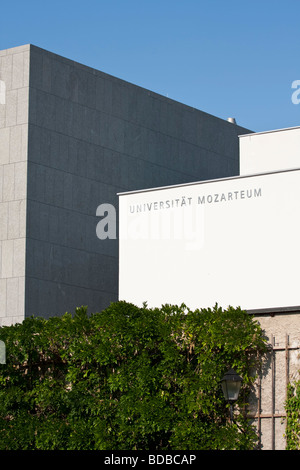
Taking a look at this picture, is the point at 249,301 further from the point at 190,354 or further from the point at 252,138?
the point at 252,138

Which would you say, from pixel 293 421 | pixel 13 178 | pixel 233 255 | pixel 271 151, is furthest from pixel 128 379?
pixel 13 178

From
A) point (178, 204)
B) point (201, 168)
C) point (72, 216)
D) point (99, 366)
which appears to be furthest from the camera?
point (201, 168)

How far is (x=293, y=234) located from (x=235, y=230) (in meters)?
1.28

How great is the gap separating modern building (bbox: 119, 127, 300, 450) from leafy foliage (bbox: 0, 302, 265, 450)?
1.52ft

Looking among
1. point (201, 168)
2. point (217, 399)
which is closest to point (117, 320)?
point (217, 399)

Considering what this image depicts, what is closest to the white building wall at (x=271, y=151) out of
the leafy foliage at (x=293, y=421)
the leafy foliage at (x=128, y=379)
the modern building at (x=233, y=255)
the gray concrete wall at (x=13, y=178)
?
the modern building at (x=233, y=255)

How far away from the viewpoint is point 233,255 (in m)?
18.2

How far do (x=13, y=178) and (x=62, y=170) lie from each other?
146 cm

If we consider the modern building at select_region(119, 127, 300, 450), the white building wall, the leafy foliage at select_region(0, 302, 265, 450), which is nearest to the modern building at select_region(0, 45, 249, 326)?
the modern building at select_region(119, 127, 300, 450)

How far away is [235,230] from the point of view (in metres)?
18.3

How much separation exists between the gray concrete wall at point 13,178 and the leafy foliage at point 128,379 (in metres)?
5.62

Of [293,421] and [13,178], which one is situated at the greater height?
[13,178]

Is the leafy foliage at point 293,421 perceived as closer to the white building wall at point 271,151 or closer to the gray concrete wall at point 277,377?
the gray concrete wall at point 277,377

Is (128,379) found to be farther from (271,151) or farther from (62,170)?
(62,170)
